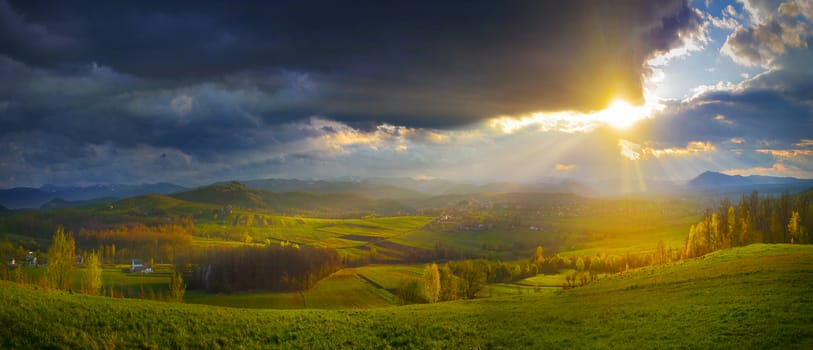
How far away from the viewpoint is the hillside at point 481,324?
79.0 feet

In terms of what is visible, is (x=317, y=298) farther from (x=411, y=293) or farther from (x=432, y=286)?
(x=432, y=286)

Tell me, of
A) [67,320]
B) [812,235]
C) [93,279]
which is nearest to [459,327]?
[67,320]

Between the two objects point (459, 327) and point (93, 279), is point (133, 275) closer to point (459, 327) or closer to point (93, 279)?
point (93, 279)

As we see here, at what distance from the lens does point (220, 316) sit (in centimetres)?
3291

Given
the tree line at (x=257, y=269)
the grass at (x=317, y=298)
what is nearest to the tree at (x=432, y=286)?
the grass at (x=317, y=298)

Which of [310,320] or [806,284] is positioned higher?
[806,284]

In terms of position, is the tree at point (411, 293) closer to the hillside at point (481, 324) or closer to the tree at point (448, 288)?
the tree at point (448, 288)

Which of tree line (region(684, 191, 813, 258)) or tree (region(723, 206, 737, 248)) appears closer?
tree (region(723, 206, 737, 248))

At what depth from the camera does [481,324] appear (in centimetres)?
3497

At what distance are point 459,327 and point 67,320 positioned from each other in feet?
92.3

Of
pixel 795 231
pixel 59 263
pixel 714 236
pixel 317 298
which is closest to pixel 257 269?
pixel 317 298

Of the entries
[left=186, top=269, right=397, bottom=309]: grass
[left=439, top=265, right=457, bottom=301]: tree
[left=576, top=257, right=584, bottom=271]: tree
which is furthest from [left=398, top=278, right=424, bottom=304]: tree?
[left=576, top=257, right=584, bottom=271]: tree

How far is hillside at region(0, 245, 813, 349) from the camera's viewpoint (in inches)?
949

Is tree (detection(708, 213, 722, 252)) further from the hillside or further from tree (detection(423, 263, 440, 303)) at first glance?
tree (detection(423, 263, 440, 303))
